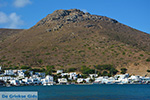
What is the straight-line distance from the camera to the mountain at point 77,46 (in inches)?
4374

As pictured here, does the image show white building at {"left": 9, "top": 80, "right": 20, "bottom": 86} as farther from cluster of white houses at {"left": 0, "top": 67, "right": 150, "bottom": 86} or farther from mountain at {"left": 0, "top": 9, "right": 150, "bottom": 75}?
mountain at {"left": 0, "top": 9, "right": 150, "bottom": 75}

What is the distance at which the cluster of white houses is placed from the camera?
9544 centimetres

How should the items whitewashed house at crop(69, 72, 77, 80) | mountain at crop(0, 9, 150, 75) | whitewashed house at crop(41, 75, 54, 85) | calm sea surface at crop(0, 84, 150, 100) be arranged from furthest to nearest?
mountain at crop(0, 9, 150, 75), whitewashed house at crop(69, 72, 77, 80), whitewashed house at crop(41, 75, 54, 85), calm sea surface at crop(0, 84, 150, 100)

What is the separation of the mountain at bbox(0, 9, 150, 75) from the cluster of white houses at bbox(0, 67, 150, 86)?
742 cm

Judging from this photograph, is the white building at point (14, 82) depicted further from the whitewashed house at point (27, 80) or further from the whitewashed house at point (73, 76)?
the whitewashed house at point (73, 76)

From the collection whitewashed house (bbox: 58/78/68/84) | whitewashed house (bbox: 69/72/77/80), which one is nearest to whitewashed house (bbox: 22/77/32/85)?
whitewashed house (bbox: 58/78/68/84)

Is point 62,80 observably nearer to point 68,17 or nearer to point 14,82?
point 14,82

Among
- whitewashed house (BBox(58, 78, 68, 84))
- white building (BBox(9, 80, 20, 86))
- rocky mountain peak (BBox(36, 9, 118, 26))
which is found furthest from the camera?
rocky mountain peak (BBox(36, 9, 118, 26))

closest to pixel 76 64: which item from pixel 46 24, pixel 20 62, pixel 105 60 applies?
pixel 105 60

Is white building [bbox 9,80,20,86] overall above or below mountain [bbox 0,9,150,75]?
below

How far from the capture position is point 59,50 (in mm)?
122500

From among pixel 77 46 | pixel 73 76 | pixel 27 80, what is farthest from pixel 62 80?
pixel 77 46

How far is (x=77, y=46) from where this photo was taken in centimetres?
12575

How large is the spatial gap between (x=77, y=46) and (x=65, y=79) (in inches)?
1184
